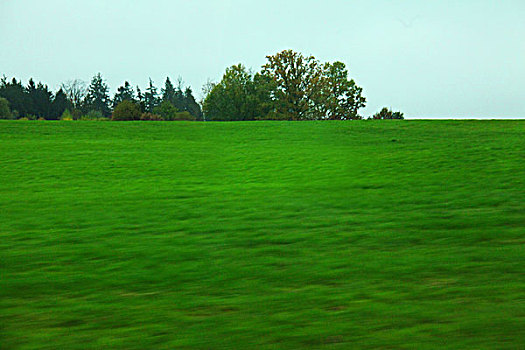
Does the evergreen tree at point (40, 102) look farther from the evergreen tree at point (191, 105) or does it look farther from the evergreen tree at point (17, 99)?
the evergreen tree at point (191, 105)

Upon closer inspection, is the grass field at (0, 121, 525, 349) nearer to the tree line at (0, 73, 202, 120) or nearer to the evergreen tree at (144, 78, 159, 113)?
the tree line at (0, 73, 202, 120)

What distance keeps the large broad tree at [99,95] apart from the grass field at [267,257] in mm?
100533

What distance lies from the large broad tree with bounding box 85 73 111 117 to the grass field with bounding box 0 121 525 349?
100533 millimetres

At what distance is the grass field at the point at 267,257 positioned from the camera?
3.68m

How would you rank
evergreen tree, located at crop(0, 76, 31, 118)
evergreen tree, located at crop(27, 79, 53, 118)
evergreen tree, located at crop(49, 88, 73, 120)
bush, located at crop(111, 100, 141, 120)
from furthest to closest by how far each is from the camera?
evergreen tree, located at crop(49, 88, 73, 120), evergreen tree, located at crop(27, 79, 53, 118), evergreen tree, located at crop(0, 76, 31, 118), bush, located at crop(111, 100, 141, 120)

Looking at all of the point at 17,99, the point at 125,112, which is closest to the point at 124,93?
the point at 17,99

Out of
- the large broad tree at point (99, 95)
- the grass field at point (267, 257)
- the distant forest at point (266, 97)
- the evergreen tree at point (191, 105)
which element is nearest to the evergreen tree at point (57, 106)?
the distant forest at point (266, 97)

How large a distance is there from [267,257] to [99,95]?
4609 inches

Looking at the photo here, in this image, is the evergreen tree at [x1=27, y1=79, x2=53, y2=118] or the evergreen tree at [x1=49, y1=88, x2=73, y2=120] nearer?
the evergreen tree at [x1=27, y1=79, x2=53, y2=118]

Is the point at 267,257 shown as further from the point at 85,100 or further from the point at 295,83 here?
the point at 85,100

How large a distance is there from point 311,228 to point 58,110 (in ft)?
257

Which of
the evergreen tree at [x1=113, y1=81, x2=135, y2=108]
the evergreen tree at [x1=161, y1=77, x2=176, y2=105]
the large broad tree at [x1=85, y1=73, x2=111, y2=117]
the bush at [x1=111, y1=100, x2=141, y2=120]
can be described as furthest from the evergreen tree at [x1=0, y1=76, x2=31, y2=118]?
the evergreen tree at [x1=161, y1=77, x2=176, y2=105]

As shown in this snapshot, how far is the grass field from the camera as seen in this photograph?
3.68 metres

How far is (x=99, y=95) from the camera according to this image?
376 ft
